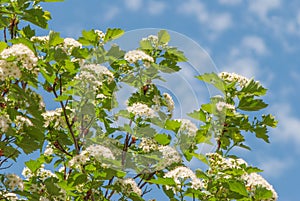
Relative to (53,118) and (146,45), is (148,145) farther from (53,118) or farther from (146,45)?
(146,45)

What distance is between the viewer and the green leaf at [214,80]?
561 cm

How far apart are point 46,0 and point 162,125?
200cm

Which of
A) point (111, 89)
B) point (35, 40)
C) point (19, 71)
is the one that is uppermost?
point (35, 40)

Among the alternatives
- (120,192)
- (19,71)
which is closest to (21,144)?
(19,71)

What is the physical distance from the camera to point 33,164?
5879mm

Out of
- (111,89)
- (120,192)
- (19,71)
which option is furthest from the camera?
(111,89)

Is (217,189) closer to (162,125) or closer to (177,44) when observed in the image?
(162,125)

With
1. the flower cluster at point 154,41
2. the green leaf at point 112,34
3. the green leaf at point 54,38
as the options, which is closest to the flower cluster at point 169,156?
the flower cluster at point 154,41

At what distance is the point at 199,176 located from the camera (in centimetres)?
504

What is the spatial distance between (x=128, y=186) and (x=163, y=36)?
1980mm

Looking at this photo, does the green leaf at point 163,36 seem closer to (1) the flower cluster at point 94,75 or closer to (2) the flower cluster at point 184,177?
(1) the flower cluster at point 94,75

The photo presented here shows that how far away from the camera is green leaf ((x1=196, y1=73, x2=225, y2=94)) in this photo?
5.61 m

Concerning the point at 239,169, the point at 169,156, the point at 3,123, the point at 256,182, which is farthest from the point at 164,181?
the point at 3,123

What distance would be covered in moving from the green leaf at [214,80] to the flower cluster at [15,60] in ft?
6.31
